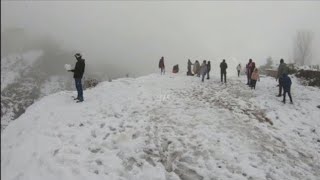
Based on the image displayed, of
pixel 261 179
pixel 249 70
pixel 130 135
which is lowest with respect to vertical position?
pixel 261 179

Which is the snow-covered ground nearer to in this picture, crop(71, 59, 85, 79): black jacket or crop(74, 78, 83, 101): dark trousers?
crop(74, 78, 83, 101): dark trousers

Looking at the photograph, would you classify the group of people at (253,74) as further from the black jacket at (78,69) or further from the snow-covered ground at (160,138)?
the black jacket at (78,69)

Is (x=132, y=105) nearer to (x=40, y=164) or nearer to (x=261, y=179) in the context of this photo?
(x=40, y=164)

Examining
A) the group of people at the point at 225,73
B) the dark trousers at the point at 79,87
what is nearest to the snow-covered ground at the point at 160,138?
the dark trousers at the point at 79,87

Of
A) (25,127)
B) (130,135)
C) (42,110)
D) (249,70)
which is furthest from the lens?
(249,70)

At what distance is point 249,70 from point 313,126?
10473 millimetres

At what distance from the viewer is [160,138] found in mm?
14672

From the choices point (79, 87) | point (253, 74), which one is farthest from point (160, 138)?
point (253, 74)

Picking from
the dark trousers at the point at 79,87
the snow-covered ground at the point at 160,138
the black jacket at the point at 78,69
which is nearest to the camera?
the snow-covered ground at the point at 160,138

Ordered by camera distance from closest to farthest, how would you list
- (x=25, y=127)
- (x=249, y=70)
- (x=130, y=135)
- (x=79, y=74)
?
(x=130, y=135), (x=25, y=127), (x=79, y=74), (x=249, y=70)

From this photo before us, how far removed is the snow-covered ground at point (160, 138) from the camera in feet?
41.1

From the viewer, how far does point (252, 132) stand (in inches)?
636

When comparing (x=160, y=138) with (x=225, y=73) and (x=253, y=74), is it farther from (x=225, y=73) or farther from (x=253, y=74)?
(x=225, y=73)

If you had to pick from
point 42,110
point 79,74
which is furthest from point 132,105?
point 42,110
